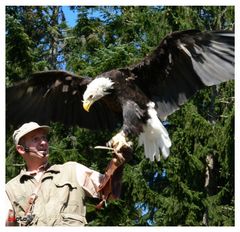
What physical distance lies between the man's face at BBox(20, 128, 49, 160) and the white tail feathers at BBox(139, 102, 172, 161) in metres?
1.22

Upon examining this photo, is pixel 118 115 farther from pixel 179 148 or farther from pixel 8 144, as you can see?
pixel 179 148

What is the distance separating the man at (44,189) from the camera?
3732 mm

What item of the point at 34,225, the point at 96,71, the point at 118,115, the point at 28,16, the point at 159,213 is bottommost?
the point at 159,213

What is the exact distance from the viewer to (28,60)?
1017 cm

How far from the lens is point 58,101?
538cm

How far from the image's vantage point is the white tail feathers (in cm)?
504

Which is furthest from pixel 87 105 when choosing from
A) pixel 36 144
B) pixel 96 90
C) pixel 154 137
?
pixel 36 144

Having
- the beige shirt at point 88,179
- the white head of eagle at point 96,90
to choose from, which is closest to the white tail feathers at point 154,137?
the white head of eagle at point 96,90

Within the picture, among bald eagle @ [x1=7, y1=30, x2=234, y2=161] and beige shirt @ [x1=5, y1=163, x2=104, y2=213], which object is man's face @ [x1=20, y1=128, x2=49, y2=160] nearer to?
beige shirt @ [x1=5, y1=163, x2=104, y2=213]

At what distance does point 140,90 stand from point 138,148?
15.3 ft

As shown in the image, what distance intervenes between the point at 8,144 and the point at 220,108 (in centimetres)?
332

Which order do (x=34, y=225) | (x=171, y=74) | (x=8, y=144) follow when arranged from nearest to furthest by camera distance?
(x=34, y=225)
(x=171, y=74)
(x=8, y=144)

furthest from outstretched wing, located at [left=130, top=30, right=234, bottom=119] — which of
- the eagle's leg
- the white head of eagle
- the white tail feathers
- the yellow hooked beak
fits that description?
the eagle's leg

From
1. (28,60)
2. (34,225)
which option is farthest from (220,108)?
(34,225)
